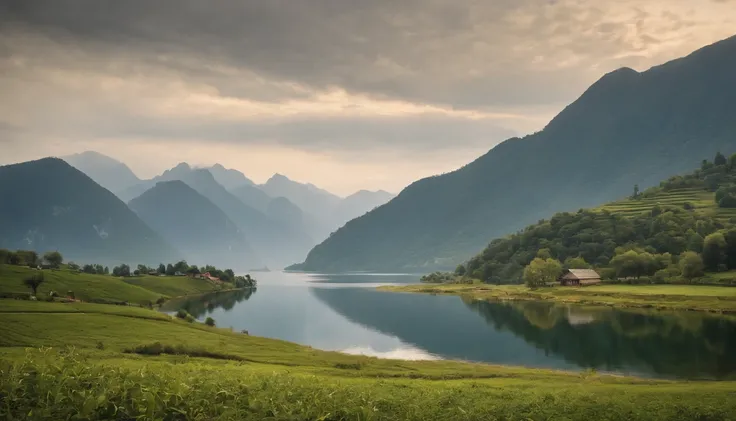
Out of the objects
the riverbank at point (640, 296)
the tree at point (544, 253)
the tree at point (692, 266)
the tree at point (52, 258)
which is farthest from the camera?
the tree at point (544, 253)

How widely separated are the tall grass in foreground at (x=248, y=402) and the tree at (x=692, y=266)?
4257 inches

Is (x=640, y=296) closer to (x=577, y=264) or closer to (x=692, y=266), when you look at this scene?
(x=692, y=266)

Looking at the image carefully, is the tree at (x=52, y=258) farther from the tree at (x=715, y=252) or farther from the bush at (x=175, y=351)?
the tree at (x=715, y=252)

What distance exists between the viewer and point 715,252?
119875 mm

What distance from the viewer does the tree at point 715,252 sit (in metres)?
120

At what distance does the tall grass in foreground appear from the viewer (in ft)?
50.3

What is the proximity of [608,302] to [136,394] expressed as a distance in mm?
106638

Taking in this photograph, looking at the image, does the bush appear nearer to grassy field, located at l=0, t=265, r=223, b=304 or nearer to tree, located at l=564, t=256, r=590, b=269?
grassy field, located at l=0, t=265, r=223, b=304

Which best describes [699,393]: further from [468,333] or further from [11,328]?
[468,333]

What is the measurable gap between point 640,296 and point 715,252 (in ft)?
92.4

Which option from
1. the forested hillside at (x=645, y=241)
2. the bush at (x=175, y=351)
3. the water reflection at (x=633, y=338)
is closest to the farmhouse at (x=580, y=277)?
the forested hillside at (x=645, y=241)

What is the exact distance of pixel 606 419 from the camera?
64.0 ft

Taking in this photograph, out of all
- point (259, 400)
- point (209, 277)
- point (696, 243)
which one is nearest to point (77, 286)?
point (259, 400)

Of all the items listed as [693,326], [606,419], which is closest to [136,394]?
[606,419]
